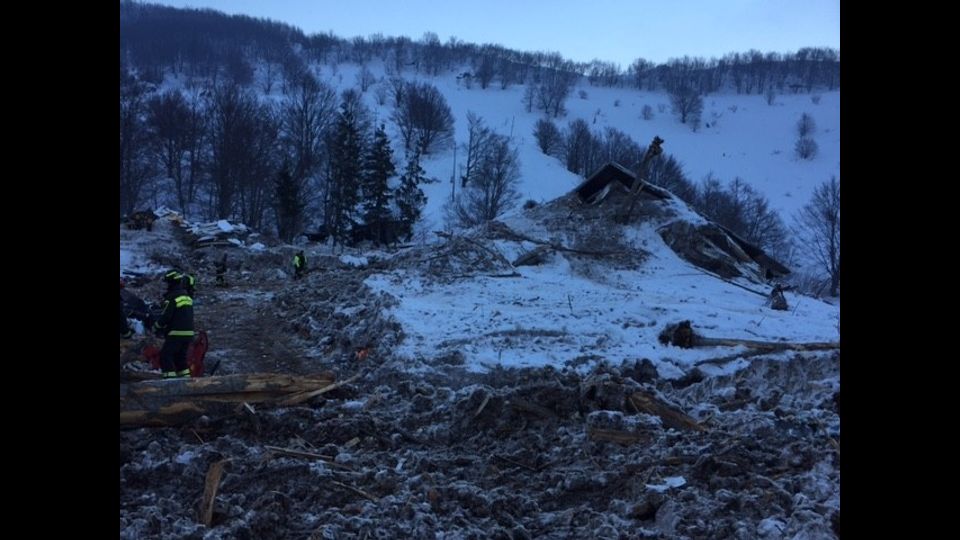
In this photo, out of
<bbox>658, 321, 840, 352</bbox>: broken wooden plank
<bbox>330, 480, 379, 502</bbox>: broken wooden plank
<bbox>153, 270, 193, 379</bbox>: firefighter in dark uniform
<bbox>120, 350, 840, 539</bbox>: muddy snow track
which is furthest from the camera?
<bbox>658, 321, 840, 352</bbox>: broken wooden plank

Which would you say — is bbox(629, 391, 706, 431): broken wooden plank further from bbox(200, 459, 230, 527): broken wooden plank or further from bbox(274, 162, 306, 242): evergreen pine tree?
bbox(274, 162, 306, 242): evergreen pine tree

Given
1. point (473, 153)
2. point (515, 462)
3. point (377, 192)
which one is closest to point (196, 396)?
point (515, 462)

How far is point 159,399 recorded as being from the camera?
6.23 metres

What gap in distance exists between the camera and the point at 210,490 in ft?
15.6

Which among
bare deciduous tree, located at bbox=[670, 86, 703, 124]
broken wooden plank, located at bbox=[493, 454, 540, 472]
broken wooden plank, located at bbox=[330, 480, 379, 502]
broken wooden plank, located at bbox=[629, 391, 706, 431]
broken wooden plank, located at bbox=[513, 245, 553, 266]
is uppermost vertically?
bare deciduous tree, located at bbox=[670, 86, 703, 124]

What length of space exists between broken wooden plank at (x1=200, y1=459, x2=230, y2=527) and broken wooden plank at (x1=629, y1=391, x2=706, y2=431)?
14.5ft

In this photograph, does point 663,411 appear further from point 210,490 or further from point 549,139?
point 549,139

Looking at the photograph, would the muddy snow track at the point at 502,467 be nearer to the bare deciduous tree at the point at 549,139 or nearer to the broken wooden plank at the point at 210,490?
the broken wooden plank at the point at 210,490

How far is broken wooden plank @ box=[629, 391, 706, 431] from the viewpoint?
645cm

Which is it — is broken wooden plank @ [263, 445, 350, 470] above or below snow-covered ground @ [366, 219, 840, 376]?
below

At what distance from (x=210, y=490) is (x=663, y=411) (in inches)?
184

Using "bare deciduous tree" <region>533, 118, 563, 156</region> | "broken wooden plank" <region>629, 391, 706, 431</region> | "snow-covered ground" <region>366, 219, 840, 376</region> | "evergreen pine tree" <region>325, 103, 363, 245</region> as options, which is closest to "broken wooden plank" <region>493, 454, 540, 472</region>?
"broken wooden plank" <region>629, 391, 706, 431</region>
